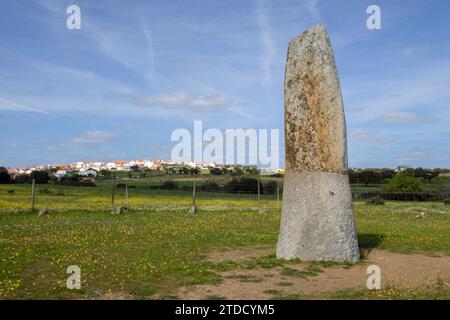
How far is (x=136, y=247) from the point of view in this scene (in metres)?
15.2

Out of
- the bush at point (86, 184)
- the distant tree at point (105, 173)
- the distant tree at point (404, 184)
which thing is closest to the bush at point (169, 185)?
the bush at point (86, 184)

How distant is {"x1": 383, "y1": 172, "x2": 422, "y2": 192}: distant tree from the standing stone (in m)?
37.9

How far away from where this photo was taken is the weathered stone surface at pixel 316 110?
1291 cm

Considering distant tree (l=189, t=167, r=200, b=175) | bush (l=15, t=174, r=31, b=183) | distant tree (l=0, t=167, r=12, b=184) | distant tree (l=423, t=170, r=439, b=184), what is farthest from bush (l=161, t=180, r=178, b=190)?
distant tree (l=423, t=170, r=439, b=184)

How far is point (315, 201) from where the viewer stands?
12.8m

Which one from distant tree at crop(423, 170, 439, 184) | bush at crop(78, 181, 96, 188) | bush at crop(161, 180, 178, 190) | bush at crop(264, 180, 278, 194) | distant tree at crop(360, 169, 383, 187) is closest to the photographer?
bush at crop(264, 180, 278, 194)

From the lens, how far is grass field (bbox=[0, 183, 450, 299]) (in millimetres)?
10000

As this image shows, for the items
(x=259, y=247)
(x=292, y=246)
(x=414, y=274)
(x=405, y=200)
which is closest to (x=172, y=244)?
(x=259, y=247)

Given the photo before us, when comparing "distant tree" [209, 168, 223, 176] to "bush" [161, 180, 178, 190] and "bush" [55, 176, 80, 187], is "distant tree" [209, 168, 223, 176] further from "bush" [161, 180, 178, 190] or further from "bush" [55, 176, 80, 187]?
"bush" [55, 176, 80, 187]

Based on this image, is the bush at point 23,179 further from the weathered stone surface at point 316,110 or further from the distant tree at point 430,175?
the weathered stone surface at point 316,110

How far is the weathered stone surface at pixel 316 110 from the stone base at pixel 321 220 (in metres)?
0.40
